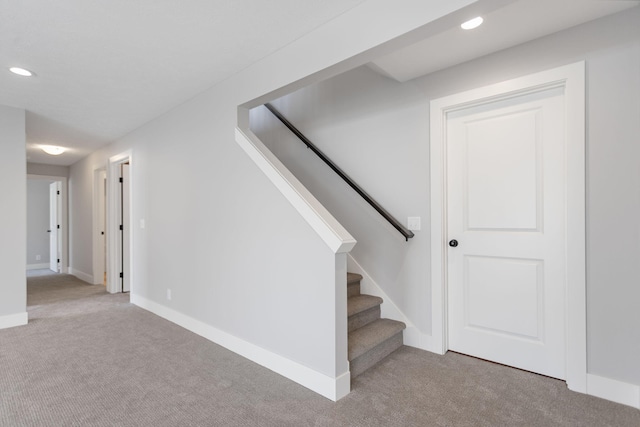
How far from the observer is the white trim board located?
6.71 ft

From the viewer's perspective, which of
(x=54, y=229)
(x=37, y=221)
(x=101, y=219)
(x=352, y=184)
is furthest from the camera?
(x=37, y=221)

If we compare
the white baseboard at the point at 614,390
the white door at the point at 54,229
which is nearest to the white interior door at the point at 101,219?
the white door at the point at 54,229

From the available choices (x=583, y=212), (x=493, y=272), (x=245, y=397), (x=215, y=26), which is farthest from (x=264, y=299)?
(x=583, y=212)

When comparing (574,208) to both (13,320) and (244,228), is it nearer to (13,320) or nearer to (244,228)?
(244,228)

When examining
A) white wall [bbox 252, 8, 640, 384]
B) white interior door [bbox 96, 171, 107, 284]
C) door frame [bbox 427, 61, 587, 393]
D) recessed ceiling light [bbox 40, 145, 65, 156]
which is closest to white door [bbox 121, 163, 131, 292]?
white interior door [bbox 96, 171, 107, 284]

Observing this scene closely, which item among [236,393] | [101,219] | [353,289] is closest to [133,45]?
[236,393]

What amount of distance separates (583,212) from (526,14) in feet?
4.12

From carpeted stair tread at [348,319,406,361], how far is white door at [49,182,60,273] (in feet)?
25.2

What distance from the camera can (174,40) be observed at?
2256 millimetres

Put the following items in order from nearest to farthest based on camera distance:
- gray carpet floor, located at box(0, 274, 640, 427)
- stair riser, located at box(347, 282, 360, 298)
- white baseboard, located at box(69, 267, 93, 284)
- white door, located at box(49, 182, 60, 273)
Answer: gray carpet floor, located at box(0, 274, 640, 427), stair riser, located at box(347, 282, 360, 298), white baseboard, located at box(69, 267, 93, 284), white door, located at box(49, 182, 60, 273)

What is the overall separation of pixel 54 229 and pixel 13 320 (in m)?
5.03

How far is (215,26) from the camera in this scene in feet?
6.88

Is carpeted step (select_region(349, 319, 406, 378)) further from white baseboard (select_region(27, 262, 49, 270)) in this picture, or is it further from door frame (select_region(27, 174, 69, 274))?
white baseboard (select_region(27, 262, 49, 270))

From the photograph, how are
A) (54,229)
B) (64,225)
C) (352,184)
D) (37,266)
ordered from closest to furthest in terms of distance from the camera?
(352,184) → (64,225) → (54,229) → (37,266)
